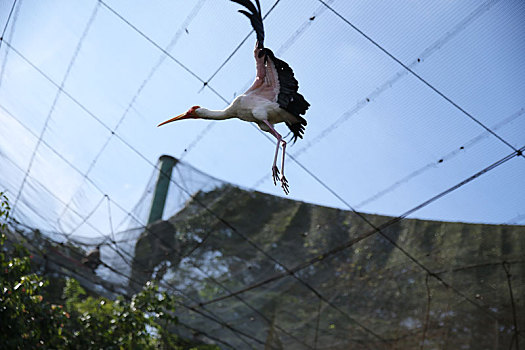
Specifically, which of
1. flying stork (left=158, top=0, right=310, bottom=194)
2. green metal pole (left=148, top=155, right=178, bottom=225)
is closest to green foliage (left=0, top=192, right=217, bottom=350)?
green metal pole (left=148, top=155, right=178, bottom=225)

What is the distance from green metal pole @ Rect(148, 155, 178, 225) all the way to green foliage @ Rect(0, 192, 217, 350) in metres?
0.62

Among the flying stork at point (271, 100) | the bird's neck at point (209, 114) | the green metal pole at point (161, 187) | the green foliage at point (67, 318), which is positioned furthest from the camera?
the green metal pole at point (161, 187)

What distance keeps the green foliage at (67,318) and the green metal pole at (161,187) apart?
62 cm

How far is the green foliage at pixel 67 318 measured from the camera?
3789 mm

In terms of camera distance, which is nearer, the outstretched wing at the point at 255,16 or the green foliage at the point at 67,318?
the outstretched wing at the point at 255,16

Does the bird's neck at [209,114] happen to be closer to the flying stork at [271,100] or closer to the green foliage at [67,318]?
the flying stork at [271,100]

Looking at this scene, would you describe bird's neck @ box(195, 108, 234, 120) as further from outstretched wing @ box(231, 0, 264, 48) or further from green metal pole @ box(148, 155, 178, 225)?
green metal pole @ box(148, 155, 178, 225)

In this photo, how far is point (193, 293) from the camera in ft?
17.9

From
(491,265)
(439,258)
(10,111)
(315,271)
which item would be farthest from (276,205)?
(10,111)

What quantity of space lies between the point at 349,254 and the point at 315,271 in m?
0.37

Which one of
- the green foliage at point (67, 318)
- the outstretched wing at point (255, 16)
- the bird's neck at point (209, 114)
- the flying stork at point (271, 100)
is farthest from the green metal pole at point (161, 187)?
the outstretched wing at point (255, 16)

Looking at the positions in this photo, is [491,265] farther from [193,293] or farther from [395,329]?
[193,293]

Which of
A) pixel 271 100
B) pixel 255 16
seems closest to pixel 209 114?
pixel 271 100

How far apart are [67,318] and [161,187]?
1.30m
